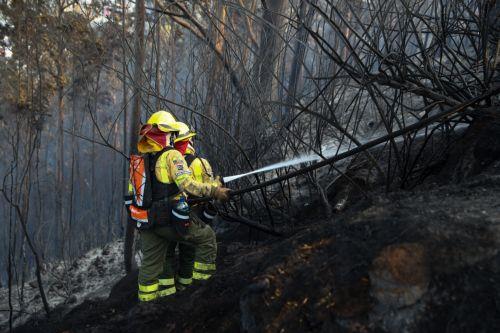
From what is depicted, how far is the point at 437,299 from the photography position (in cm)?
159

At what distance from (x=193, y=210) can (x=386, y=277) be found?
2.44 metres

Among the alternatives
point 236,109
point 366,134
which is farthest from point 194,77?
point 366,134

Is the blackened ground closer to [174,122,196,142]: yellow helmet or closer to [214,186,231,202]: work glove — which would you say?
[214,186,231,202]: work glove

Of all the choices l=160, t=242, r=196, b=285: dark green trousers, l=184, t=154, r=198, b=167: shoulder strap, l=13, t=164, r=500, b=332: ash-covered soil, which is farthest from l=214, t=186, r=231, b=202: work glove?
l=13, t=164, r=500, b=332: ash-covered soil

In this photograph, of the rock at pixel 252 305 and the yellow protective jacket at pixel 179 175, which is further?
the yellow protective jacket at pixel 179 175

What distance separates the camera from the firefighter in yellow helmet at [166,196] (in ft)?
11.4

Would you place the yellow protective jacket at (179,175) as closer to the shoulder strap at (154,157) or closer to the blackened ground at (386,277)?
the shoulder strap at (154,157)

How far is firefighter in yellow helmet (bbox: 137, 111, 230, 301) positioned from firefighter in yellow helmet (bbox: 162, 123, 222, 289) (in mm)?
81

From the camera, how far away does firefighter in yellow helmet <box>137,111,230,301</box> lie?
3482 millimetres

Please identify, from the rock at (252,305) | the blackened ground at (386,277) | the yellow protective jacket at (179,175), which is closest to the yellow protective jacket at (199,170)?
the yellow protective jacket at (179,175)

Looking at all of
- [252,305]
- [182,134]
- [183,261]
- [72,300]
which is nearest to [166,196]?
[182,134]

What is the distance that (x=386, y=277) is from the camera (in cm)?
168

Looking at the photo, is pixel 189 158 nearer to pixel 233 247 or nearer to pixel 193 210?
pixel 193 210

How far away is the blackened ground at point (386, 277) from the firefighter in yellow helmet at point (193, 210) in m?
1.57
